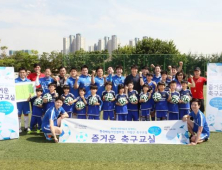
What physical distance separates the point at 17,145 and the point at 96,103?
198cm

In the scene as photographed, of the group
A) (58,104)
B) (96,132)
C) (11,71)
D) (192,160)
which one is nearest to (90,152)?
(96,132)

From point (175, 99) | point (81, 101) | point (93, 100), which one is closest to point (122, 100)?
point (93, 100)

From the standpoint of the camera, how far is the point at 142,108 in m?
6.16

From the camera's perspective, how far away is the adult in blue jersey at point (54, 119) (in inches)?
208

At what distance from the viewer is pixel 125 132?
203 inches

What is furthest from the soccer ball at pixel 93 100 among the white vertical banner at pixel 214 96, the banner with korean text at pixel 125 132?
the white vertical banner at pixel 214 96

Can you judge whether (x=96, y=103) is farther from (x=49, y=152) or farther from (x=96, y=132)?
(x=49, y=152)

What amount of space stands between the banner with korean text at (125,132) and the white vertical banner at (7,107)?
1258 millimetres

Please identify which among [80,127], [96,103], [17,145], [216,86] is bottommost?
[17,145]

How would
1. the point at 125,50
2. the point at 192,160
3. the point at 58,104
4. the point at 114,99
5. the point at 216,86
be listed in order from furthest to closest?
the point at 125,50 → the point at 216,86 → the point at 114,99 → the point at 58,104 → the point at 192,160

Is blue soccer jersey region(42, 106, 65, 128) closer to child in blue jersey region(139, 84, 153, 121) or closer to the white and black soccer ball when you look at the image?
the white and black soccer ball

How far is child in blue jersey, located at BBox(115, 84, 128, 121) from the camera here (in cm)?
583

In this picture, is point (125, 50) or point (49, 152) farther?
point (125, 50)

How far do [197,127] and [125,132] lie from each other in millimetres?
1600
